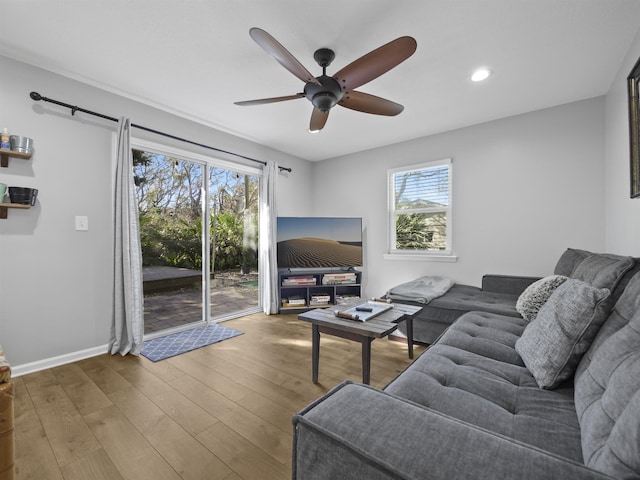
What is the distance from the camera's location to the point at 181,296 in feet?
11.2

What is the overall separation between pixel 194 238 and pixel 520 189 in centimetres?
381

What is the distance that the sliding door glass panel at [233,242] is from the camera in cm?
366

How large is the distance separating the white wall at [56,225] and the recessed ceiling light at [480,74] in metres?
3.14

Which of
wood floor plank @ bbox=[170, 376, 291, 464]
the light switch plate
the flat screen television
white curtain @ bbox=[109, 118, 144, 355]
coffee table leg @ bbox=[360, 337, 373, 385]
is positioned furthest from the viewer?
the flat screen television

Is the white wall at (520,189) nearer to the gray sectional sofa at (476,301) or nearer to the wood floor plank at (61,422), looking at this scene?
the gray sectional sofa at (476,301)

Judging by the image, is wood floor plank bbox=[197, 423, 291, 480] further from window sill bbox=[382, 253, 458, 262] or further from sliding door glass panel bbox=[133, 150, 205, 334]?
window sill bbox=[382, 253, 458, 262]

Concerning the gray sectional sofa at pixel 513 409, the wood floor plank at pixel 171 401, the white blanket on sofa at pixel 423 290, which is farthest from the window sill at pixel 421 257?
the wood floor plank at pixel 171 401

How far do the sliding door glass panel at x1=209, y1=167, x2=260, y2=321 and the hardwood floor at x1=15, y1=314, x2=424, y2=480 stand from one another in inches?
44.3

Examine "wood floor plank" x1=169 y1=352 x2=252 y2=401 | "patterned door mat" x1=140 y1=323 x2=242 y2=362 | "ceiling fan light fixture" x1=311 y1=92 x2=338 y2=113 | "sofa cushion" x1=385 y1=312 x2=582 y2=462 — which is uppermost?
"ceiling fan light fixture" x1=311 y1=92 x2=338 y2=113

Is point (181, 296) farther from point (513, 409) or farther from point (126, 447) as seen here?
point (513, 409)

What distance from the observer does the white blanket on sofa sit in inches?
112

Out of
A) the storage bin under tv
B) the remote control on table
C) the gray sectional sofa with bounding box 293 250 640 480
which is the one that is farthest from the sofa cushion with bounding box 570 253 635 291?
the storage bin under tv

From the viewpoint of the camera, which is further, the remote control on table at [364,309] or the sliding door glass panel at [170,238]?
the sliding door glass panel at [170,238]

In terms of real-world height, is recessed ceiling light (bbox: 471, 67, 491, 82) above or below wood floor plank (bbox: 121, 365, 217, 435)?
above
